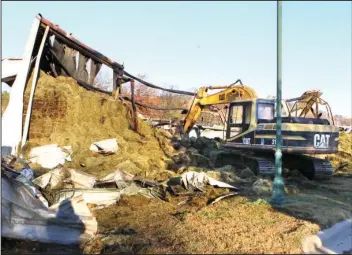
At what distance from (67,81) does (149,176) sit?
5.08m

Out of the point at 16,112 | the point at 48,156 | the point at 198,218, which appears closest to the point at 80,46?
the point at 16,112

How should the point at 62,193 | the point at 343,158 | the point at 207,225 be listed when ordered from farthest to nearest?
the point at 343,158
the point at 62,193
the point at 207,225

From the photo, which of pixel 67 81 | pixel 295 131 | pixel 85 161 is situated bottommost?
pixel 85 161

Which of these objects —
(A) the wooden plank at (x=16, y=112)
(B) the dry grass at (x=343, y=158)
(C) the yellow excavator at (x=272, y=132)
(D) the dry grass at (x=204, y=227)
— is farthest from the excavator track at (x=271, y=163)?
(A) the wooden plank at (x=16, y=112)

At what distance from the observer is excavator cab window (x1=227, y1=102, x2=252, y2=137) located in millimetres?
14430

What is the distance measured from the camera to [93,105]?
A: 15.3 meters

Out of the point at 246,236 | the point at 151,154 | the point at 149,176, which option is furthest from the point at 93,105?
the point at 246,236

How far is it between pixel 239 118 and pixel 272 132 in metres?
1.68

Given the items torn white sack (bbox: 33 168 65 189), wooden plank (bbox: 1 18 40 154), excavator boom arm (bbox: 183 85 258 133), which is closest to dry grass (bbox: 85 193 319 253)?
torn white sack (bbox: 33 168 65 189)

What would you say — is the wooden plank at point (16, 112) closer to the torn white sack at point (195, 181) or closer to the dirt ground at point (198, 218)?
the dirt ground at point (198, 218)

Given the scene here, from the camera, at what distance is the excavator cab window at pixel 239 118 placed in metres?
14.4

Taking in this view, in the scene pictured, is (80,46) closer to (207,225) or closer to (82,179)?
(82,179)

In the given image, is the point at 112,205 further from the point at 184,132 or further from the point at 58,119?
the point at 184,132

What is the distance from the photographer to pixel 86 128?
575 inches
